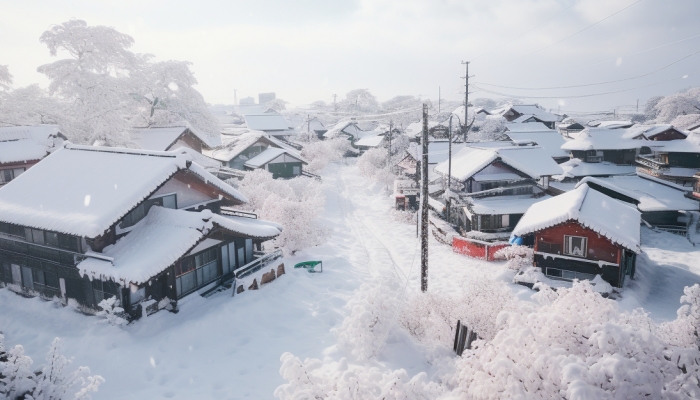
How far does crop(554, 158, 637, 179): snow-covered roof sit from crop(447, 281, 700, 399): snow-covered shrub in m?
35.5

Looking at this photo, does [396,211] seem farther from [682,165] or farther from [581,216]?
[682,165]

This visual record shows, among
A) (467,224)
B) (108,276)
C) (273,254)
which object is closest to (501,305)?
(273,254)

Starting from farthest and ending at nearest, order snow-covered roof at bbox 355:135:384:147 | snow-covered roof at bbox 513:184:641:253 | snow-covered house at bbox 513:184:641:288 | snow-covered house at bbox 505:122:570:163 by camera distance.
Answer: snow-covered roof at bbox 355:135:384:147
snow-covered house at bbox 505:122:570:163
snow-covered house at bbox 513:184:641:288
snow-covered roof at bbox 513:184:641:253

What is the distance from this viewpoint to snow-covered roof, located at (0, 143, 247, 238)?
586 inches

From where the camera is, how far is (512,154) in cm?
3384

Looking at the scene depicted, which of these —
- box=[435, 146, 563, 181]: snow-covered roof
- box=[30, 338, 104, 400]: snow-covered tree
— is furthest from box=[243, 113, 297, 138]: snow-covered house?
box=[30, 338, 104, 400]: snow-covered tree

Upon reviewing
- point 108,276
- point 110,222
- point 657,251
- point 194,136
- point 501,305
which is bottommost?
point 657,251

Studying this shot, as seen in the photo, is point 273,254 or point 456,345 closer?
point 456,345

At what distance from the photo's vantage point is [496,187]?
104ft

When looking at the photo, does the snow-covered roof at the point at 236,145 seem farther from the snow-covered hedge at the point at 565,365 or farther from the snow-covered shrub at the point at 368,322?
the snow-covered hedge at the point at 565,365

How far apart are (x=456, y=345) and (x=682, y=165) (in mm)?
41053

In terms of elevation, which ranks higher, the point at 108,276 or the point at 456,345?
the point at 108,276

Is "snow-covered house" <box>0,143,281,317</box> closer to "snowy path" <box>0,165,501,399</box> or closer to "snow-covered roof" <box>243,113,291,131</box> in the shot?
"snowy path" <box>0,165,501,399</box>

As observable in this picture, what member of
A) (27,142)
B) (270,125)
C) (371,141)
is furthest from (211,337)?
(371,141)
